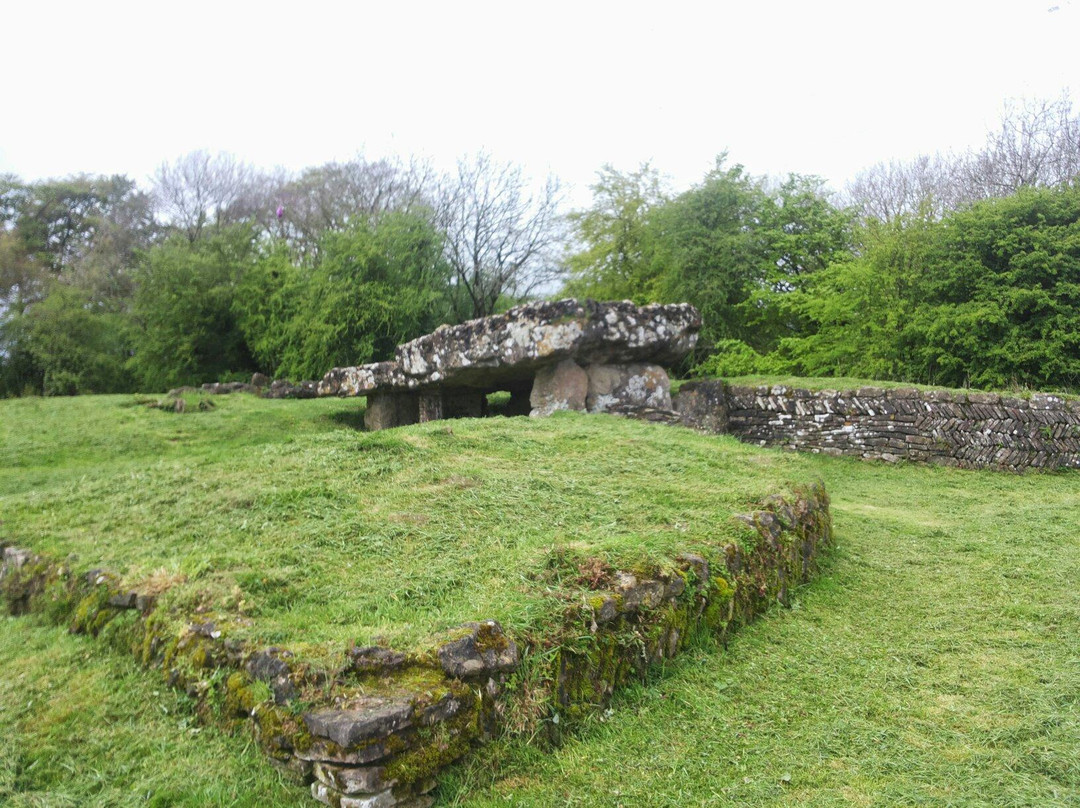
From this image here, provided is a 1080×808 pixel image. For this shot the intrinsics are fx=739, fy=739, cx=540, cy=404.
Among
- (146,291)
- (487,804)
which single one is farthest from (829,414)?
(146,291)

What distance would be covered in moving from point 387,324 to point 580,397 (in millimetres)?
8561

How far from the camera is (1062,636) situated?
15.4 feet

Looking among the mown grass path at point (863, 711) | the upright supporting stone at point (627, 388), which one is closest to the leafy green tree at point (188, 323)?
the upright supporting stone at point (627, 388)

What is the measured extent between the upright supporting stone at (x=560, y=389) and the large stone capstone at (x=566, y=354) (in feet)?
0.05

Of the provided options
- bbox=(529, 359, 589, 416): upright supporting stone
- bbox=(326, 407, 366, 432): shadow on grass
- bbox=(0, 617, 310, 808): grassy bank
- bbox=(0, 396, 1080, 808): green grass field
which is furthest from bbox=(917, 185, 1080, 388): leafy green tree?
bbox=(0, 617, 310, 808): grassy bank

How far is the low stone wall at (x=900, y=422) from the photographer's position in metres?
10.7

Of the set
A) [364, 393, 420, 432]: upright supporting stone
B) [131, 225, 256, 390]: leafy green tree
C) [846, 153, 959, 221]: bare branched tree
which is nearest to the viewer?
[364, 393, 420, 432]: upright supporting stone

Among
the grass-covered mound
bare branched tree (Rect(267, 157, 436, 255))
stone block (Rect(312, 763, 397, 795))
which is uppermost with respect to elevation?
bare branched tree (Rect(267, 157, 436, 255))

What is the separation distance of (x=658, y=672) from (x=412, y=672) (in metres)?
1.51

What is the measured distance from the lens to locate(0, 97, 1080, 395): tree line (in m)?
13.0

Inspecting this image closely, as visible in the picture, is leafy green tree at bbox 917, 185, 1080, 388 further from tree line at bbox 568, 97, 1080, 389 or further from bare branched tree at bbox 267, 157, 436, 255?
bare branched tree at bbox 267, 157, 436, 255

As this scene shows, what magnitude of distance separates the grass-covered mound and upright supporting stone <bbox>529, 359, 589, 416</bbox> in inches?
54.7

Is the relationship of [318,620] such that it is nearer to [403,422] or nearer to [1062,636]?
[1062,636]

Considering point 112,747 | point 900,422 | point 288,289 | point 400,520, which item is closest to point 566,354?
point 900,422
